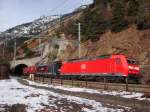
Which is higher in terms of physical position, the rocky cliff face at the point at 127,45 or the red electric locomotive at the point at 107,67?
the rocky cliff face at the point at 127,45

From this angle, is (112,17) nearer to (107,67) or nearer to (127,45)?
(127,45)

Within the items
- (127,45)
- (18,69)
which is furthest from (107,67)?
(18,69)

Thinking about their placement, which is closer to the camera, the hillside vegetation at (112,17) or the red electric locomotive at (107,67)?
the red electric locomotive at (107,67)

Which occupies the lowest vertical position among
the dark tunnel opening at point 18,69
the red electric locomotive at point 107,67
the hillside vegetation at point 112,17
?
the red electric locomotive at point 107,67

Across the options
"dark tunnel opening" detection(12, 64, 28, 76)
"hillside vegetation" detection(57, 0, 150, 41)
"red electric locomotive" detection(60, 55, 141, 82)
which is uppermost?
"hillside vegetation" detection(57, 0, 150, 41)

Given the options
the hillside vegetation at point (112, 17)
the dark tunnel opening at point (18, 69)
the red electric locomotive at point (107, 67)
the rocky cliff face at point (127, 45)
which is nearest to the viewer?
the red electric locomotive at point (107, 67)

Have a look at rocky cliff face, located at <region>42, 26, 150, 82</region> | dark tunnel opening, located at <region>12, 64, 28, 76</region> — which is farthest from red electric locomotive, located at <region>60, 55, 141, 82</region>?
dark tunnel opening, located at <region>12, 64, 28, 76</region>

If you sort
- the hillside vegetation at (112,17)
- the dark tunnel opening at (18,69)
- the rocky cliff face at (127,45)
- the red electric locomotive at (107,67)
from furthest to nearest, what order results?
the dark tunnel opening at (18,69) → the hillside vegetation at (112,17) → the rocky cliff face at (127,45) → the red electric locomotive at (107,67)

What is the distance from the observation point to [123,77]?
3728 centimetres

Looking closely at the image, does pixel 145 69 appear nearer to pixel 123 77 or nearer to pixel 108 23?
pixel 123 77

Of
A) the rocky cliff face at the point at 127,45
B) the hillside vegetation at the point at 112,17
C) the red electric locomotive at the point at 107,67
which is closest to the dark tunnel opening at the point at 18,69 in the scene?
the hillside vegetation at the point at 112,17

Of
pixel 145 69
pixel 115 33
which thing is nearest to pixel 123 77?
pixel 145 69

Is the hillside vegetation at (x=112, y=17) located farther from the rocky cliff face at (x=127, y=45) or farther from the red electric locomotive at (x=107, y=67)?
the red electric locomotive at (x=107, y=67)

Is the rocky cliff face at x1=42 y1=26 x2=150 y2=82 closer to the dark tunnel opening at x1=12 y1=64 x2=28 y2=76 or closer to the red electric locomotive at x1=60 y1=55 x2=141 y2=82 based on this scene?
the red electric locomotive at x1=60 y1=55 x2=141 y2=82
